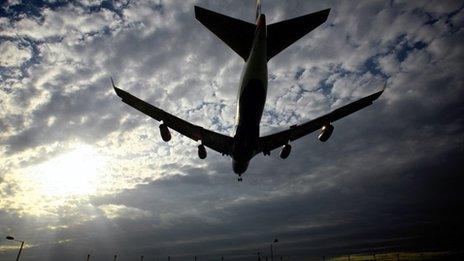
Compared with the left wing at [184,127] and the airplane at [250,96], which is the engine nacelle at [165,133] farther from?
the left wing at [184,127]

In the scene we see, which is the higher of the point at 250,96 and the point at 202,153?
the point at 250,96

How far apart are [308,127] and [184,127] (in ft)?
32.7

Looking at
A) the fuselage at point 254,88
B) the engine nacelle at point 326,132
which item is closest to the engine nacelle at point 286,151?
the engine nacelle at point 326,132

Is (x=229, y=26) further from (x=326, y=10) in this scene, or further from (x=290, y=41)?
(x=326, y=10)

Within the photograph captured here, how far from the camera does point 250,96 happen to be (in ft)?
53.9

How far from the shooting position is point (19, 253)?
49.4 meters

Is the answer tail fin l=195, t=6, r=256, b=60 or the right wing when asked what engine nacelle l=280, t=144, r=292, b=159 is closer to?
the right wing

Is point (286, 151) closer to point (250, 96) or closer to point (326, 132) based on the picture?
point (326, 132)

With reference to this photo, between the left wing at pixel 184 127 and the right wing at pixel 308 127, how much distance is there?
10.00ft

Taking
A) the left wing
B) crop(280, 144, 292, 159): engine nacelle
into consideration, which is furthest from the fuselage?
crop(280, 144, 292, 159): engine nacelle

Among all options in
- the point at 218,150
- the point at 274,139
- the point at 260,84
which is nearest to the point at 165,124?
the point at 218,150

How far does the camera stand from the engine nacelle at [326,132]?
20.4m

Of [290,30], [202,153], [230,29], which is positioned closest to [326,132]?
[290,30]

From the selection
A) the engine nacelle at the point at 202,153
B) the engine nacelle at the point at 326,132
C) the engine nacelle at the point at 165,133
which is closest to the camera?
the engine nacelle at the point at 165,133
